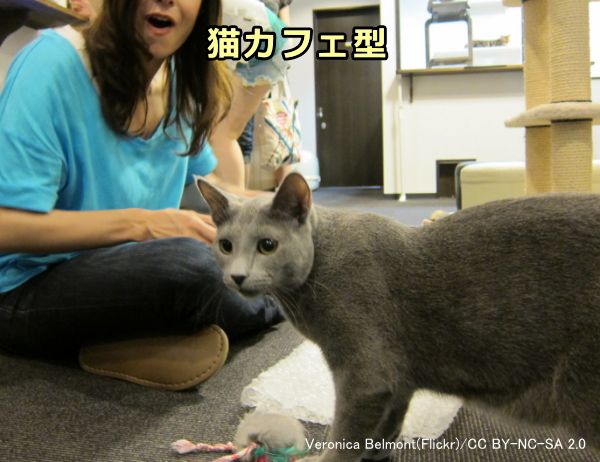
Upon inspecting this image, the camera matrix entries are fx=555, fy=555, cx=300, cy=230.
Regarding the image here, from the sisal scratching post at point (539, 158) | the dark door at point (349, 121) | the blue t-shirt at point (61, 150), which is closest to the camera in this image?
the blue t-shirt at point (61, 150)

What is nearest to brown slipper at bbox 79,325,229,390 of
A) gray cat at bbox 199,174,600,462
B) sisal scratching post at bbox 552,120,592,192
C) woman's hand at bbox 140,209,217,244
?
woman's hand at bbox 140,209,217,244

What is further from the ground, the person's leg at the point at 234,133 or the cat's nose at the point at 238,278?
the person's leg at the point at 234,133

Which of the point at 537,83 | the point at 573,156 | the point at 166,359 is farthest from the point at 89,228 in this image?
the point at 537,83

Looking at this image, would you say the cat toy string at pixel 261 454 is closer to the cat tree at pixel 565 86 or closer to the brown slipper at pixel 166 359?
the brown slipper at pixel 166 359

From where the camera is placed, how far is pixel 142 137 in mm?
1098

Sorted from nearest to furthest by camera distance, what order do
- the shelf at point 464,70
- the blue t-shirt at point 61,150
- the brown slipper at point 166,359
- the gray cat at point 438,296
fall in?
the gray cat at point 438,296
the blue t-shirt at point 61,150
the brown slipper at point 166,359
the shelf at point 464,70

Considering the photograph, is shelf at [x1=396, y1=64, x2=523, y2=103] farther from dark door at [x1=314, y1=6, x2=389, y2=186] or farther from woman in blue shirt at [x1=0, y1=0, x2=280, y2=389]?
woman in blue shirt at [x1=0, y1=0, x2=280, y2=389]

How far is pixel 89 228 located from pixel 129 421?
325 mm

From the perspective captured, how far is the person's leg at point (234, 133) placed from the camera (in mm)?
1504

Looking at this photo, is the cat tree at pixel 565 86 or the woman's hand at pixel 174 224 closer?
the woman's hand at pixel 174 224

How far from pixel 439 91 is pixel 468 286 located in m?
4.01

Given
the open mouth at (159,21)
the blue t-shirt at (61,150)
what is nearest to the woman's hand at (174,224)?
the blue t-shirt at (61,150)

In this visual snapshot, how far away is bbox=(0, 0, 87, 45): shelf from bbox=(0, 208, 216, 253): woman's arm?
996 millimetres

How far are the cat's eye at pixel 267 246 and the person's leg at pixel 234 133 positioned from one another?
811 mm
